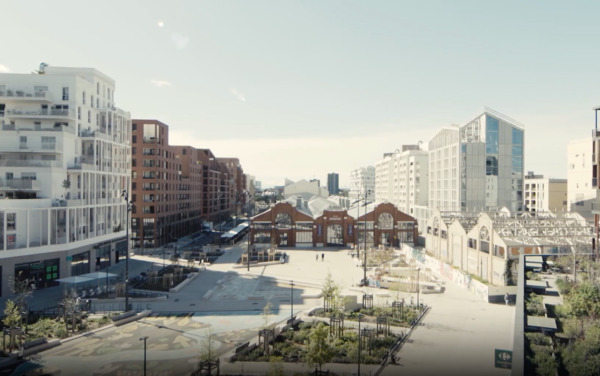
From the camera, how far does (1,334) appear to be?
28.3m

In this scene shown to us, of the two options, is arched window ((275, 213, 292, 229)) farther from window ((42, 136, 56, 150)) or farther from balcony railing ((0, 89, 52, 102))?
balcony railing ((0, 89, 52, 102))

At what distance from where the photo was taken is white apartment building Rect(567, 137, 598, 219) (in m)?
74.9

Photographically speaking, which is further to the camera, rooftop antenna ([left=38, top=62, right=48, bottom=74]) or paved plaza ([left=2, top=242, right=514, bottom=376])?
rooftop antenna ([left=38, top=62, right=48, bottom=74])

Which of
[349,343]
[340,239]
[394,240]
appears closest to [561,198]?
[394,240]

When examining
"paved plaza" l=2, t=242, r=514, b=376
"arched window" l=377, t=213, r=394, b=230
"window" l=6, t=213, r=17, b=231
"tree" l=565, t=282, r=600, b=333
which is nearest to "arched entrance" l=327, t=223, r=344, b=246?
"arched window" l=377, t=213, r=394, b=230

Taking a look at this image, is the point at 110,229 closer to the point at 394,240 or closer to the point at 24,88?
the point at 24,88

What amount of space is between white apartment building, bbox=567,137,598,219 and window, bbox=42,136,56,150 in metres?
81.5

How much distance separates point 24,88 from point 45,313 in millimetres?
29282

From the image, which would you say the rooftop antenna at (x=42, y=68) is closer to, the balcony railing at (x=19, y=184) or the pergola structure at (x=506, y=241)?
the balcony railing at (x=19, y=184)

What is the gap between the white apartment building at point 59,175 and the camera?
4219cm

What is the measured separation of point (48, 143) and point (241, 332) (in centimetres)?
3311

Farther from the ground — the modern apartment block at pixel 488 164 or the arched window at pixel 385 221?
the modern apartment block at pixel 488 164

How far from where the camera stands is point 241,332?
30.2 m

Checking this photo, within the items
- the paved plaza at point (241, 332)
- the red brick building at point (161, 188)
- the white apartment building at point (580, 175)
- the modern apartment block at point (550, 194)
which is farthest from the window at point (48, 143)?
the modern apartment block at point (550, 194)
